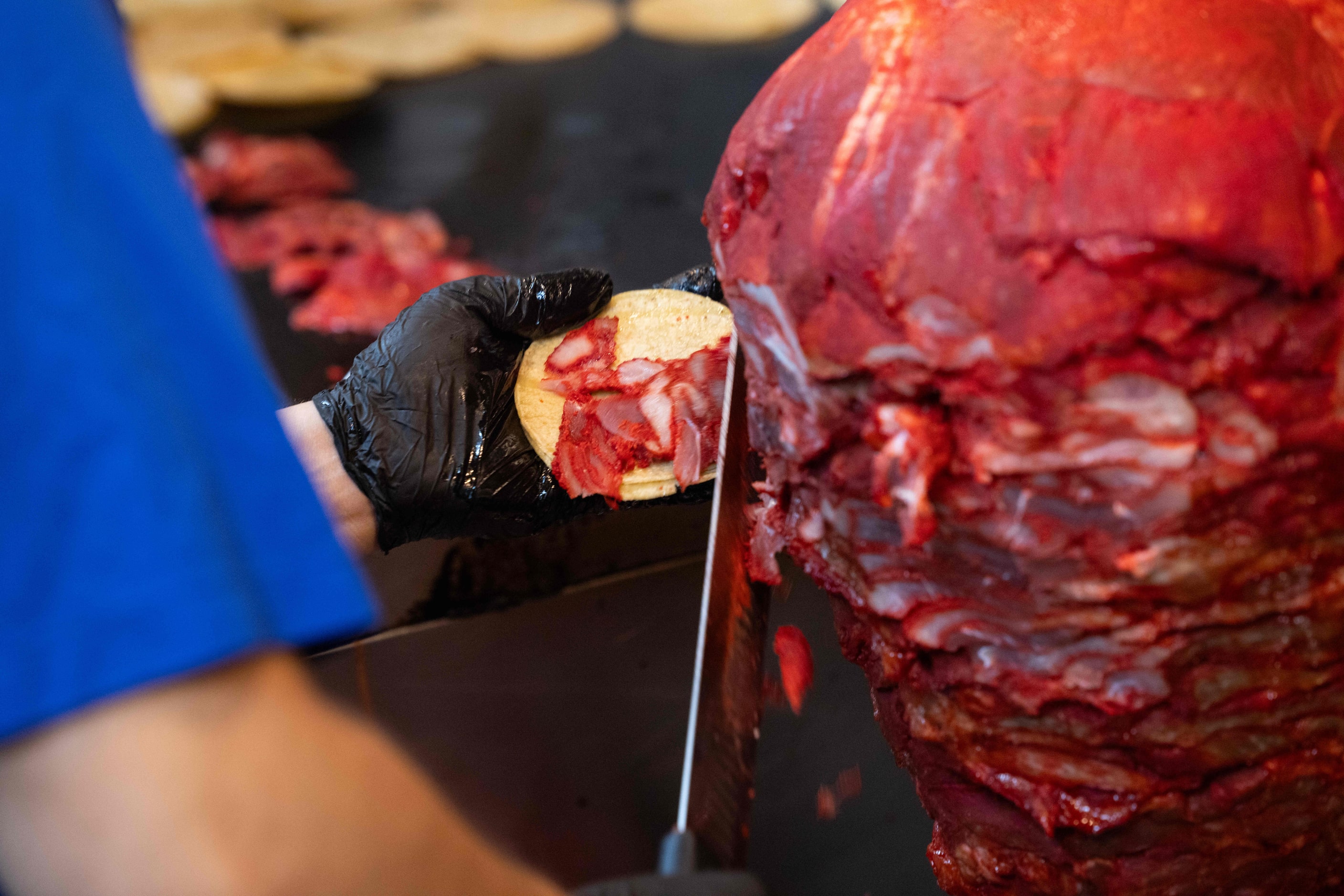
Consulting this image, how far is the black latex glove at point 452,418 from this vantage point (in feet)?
6.41

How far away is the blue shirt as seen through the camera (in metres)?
0.49

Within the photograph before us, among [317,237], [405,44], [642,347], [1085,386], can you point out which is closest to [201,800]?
[1085,386]

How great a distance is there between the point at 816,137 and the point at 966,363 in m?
0.33

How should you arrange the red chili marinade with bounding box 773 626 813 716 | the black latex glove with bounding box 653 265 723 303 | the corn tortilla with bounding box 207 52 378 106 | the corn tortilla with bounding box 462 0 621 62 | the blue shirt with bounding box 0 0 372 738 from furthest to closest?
1. the corn tortilla with bounding box 462 0 621 62
2. the corn tortilla with bounding box 207 52 378 106
3. the black latex glove with bounding box 653 265 723 303
4. the red chili marinade with bounding box 773 626 813 716
5. the blue shirt with bounding box 0 0 372 738

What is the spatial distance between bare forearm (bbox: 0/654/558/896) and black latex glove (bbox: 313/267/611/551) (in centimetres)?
140

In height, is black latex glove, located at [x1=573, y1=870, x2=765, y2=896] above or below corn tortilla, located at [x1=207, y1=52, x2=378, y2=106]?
below

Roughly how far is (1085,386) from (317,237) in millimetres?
3288

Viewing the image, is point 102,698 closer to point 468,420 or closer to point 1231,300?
point 1231,300

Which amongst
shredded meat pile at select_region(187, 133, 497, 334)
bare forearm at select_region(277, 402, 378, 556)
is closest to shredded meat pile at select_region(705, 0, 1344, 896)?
bare forearm at select_region(277, 402, 378, 556)

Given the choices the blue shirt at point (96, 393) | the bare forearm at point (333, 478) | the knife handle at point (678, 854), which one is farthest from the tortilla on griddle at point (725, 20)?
the blue shirt at point (96, 393)

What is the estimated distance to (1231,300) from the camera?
1.02 metres

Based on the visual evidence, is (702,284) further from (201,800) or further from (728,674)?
(201,800)

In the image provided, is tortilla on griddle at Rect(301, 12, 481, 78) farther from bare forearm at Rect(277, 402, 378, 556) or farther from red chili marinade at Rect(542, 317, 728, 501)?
red chili marinade at Rect(542, 317, 728, 501)

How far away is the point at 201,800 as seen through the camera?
508 mm
